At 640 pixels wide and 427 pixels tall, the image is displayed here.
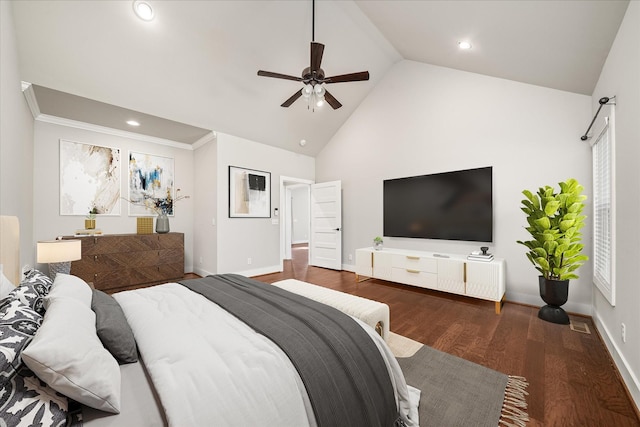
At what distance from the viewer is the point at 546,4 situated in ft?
6.56

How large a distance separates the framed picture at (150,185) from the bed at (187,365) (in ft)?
11.6

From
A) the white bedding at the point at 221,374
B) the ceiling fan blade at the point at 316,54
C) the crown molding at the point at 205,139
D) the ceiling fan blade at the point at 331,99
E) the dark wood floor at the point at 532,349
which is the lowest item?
the dark wood floor at the point at 532,349

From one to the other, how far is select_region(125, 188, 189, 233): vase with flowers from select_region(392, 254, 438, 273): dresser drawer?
12.7 feet

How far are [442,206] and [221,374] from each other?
12.2 ft

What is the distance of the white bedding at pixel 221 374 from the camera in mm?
824

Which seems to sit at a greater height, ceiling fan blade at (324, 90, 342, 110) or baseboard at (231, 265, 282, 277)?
ceiling fan blade at (324, 90, 342, 110)

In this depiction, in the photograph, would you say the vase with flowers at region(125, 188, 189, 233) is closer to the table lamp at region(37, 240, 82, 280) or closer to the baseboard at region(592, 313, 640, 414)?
the table lamp at region(37, 240, 82, 280)

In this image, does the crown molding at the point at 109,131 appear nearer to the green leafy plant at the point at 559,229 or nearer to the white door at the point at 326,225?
the white door at the point at 326,225

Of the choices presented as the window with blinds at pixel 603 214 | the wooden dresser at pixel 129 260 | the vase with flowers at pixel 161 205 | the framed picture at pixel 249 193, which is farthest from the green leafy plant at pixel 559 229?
the vase with flowers at pixel 161 205

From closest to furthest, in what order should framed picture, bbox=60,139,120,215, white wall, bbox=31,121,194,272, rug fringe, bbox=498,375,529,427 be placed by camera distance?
rug fringe, bbox=498,375,529,427, white wall, bbox=31,121,194,272, framed picture, bbox=60,139,120,215

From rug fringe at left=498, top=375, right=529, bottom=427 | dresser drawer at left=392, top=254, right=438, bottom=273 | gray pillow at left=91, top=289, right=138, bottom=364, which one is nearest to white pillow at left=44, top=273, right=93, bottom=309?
gray pillow at left=91, top=289, right=138, bottom=364

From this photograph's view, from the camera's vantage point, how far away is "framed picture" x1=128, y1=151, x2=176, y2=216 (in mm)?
4461

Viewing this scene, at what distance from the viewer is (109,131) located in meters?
4.18

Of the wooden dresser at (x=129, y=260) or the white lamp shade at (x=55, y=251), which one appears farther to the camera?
the wooden dresser at (x=129, y=260)
